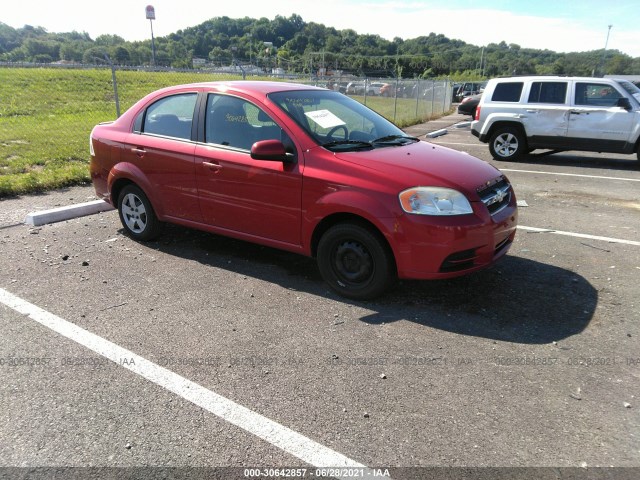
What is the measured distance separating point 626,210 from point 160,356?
686cm

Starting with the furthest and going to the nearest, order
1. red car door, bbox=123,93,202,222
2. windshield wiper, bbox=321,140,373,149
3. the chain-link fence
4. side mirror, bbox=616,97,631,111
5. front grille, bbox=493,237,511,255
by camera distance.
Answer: side mirror, bbox=616,97,631,111, the chain-link fence, red car door, bbox=123,93,202,222, windshield wiper, bbox=321,140,373,149, front grille, bbox=493,237,511,255

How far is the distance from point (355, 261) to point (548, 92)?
9211 mm

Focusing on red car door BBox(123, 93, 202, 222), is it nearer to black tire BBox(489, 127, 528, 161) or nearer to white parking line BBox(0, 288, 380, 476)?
white parking line BBox(0, 288, 380, 476)

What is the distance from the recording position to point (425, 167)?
4.05 m

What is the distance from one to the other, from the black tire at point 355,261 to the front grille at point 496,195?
0.90 meters

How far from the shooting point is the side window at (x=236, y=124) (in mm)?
4445

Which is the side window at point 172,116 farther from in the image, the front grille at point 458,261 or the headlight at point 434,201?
the front grille at point 458,261

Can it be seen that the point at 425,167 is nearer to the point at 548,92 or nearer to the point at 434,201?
the point at 434,201

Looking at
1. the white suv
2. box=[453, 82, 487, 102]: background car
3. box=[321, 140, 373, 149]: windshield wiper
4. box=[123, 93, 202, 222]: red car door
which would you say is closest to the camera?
box=[321, 140, 373, 149]: windshield wiper

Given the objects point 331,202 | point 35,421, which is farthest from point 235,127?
point 35,421

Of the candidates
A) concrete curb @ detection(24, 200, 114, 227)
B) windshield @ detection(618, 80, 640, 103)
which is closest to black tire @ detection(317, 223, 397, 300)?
concrete curb @ detection(24, 200, 114, 227)

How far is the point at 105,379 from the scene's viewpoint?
306 centimetres

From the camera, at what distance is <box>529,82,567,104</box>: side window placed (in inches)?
432

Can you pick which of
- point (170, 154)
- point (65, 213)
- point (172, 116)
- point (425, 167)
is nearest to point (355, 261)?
point (425, 167)
